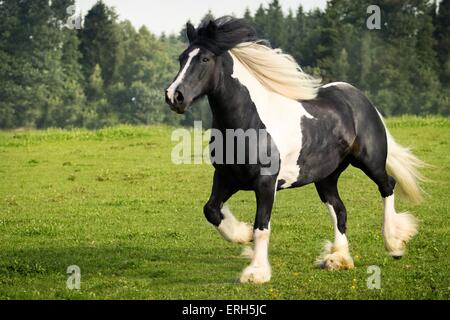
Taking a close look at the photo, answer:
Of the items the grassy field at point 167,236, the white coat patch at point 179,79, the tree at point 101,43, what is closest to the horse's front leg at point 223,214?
the grassy field at point 167,236

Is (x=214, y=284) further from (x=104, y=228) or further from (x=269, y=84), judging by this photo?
(x=104, y=228)

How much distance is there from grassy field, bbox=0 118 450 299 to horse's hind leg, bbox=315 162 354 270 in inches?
7.9

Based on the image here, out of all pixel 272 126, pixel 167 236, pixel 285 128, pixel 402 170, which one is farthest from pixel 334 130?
pixel 167 236

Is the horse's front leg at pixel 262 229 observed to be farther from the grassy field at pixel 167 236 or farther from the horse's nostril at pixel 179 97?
the horse's nostril at pixel 179 97

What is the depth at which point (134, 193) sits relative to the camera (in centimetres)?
1864

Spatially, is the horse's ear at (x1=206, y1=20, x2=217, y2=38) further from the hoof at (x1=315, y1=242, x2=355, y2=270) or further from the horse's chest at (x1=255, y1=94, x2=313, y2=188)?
the hoof at (x1=315, y1=242, x2=355, y2=270)

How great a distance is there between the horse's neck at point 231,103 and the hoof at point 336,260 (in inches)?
81.4

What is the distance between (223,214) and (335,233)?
1677 mm

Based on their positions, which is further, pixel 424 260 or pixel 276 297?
pixel 424 260

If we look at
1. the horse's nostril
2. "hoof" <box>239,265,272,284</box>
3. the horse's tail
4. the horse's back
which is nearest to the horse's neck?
the horse's nostril

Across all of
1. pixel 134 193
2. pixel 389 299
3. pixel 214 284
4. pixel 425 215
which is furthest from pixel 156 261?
pixel 134 193

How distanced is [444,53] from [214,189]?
2339 inches

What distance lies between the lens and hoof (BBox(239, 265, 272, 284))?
8930 millimetres

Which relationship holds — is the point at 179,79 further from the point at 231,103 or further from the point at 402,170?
the point at 402,170
